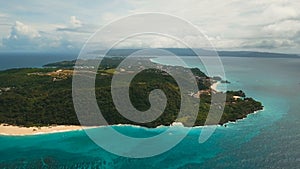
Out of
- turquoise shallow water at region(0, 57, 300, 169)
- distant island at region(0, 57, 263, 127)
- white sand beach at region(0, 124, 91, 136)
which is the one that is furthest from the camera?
distant island at region(0, 57, 263, 127)

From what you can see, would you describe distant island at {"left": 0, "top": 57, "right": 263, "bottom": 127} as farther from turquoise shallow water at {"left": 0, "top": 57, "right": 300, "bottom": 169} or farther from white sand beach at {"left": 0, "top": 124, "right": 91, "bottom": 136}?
turquoise shallow water at {"left": 0, "top": 57, "right": 300, "bottom": 169}

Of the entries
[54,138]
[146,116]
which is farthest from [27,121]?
[146,116]

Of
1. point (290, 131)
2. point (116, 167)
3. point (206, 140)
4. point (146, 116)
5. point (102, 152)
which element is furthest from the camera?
point (146, 116)

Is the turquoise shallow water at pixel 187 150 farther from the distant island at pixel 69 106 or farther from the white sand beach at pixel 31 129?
the distant island at pixel 69 106

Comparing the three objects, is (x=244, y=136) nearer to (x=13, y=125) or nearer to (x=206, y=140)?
(x=206, y=140)

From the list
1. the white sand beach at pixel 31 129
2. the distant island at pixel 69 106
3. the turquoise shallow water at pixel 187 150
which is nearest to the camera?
the turquoise shallow water at pixel 187 150

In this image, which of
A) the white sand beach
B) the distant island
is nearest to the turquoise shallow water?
the white sand beach

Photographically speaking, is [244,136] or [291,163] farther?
[244,136]

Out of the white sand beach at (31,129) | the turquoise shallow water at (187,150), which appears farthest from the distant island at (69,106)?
the turquoise shallow water at (187,150)
